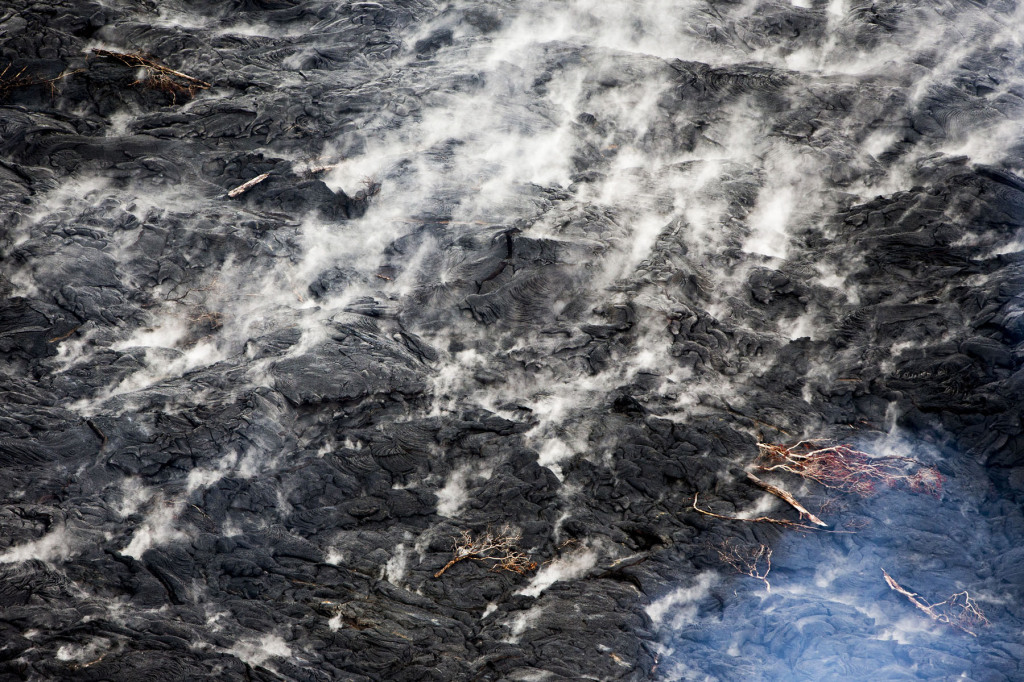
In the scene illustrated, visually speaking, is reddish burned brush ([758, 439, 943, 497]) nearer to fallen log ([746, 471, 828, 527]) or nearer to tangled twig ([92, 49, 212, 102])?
fallen log ([746, 471, 828, 527])

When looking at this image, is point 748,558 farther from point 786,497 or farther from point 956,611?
point 956,611

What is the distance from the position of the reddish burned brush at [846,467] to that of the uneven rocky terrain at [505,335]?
11 centimetres

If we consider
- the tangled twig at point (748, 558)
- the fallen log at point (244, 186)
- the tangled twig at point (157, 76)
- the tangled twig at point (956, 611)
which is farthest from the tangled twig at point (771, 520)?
the tangled twig at point (157, 76)

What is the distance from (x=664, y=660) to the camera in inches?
303

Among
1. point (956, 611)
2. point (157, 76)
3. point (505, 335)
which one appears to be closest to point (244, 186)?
point (157, 76)

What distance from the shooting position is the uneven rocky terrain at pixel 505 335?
7832mm

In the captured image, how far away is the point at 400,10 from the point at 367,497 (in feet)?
27.1

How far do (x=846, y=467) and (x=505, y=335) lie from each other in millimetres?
4289

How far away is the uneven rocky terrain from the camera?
7.83 m

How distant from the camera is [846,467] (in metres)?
8.72

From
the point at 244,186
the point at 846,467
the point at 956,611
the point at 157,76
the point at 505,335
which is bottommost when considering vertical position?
the point at 956,611

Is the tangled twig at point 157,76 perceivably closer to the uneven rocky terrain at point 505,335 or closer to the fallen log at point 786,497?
the uneven rocky terrain at point 505,335

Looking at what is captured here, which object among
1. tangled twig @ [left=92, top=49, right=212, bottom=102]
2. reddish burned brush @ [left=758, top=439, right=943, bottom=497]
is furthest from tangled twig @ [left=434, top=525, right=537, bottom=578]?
tangled twig @ [left=92, top=49, right=212, bottom=102]

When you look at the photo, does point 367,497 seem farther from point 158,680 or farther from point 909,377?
point 909,377
